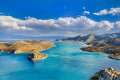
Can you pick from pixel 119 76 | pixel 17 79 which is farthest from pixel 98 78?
pixel 17 79

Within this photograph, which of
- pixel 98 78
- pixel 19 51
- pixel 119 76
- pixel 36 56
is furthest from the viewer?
pixel 19 51

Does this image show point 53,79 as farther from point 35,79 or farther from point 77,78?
point 77,78

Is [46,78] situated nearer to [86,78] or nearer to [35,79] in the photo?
[35,79]

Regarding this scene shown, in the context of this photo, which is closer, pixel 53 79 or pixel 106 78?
pixel 106 78

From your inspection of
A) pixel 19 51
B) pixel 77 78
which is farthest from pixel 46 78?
pixel 19 51

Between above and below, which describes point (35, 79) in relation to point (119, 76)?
below

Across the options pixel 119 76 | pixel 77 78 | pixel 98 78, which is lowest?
pixel 77 78

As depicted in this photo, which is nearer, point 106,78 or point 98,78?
point 106,78

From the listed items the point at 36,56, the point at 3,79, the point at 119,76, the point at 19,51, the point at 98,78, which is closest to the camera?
the point at 119,76

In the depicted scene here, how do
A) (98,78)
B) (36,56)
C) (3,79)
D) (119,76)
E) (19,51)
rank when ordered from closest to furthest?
(119,76) → (98,78) → (3,79) → (36,56) → (19,51)
